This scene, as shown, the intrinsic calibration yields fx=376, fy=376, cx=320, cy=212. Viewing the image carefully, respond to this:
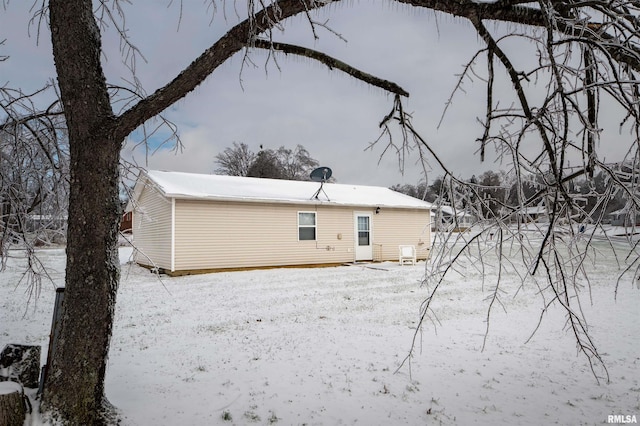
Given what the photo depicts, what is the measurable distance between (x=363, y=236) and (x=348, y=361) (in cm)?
1133

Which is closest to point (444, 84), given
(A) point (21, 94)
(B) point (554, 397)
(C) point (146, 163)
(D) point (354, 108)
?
(D) point (354, 108)

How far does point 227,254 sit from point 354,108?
31.6 feet

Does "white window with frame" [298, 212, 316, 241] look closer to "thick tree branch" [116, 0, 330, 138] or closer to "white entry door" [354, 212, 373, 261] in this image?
"white entry door" [354, 212, 373, 261]

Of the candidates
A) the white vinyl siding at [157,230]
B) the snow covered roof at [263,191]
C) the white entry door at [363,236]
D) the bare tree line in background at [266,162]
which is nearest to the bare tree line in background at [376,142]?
the snow covered roof at [263,191]

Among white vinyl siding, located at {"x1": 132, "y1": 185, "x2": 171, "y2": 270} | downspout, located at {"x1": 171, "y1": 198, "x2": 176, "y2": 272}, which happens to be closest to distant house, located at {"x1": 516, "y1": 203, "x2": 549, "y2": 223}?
white vinyl siding, located at {"x1": 132, "y1": 185, "x2": 171, "y2": 270}

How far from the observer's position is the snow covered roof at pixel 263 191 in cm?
1211

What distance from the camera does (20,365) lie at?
2707 mm

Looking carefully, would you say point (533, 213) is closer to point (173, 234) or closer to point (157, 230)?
point (173, 234)

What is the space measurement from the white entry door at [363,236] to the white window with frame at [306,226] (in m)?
1.90

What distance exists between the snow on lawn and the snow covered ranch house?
14.1 feet

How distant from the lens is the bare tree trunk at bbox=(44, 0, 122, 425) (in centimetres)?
247

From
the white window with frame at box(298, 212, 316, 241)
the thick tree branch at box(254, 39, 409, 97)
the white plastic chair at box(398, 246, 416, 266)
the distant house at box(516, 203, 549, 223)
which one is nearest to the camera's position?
the distant house at box(516, 203, 549, 223)
